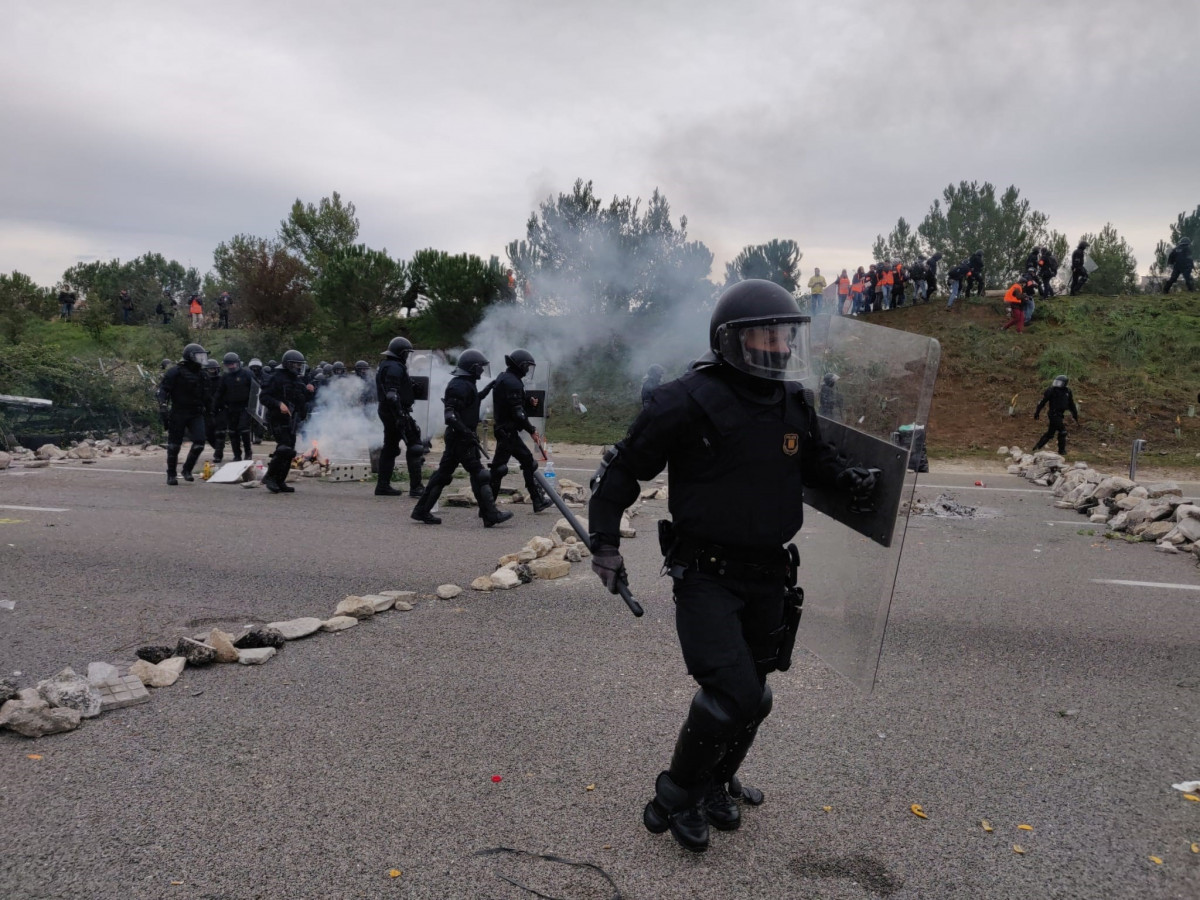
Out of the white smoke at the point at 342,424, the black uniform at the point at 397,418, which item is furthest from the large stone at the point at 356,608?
the white smoke at the point at 342,424

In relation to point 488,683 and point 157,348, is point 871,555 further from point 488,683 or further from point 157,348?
point 157,348

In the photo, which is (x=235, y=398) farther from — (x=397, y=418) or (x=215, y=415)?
(x=397, y=418)

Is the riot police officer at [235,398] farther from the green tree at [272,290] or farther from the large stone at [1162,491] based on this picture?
the green tree at [272,290]

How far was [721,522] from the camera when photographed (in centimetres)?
275

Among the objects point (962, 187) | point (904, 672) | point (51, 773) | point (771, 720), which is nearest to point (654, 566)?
point (904, 672)

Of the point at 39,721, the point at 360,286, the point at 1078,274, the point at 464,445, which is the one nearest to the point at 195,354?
the point at 464,445

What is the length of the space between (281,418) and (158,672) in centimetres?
773

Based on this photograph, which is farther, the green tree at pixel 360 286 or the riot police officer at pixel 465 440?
the green tree at pixel 360 286

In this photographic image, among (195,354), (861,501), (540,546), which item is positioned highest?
(195,354)

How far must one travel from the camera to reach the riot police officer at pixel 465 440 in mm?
8875

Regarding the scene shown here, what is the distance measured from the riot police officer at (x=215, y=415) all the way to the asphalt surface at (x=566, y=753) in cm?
751

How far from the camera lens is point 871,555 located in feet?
9.95

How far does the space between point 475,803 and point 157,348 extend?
32.0 metres

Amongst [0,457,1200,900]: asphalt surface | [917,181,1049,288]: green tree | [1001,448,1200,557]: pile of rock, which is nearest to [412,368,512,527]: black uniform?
[0,457,1200,900]: asphalt surface
